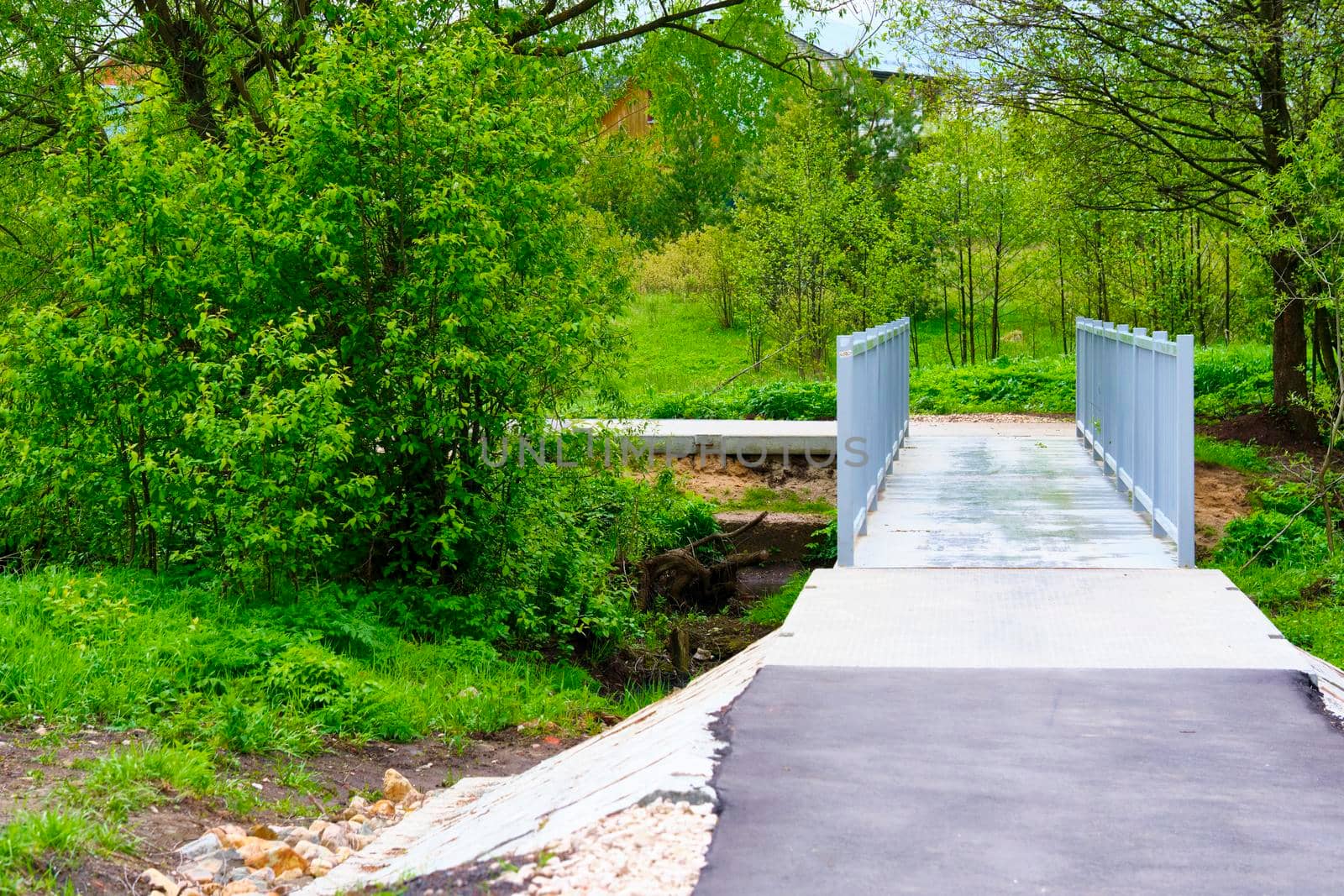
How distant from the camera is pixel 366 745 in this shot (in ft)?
23.6

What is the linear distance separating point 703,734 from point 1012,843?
1406 millimetres

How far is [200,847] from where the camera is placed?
500 cm

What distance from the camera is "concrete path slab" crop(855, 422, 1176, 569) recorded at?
345 inches

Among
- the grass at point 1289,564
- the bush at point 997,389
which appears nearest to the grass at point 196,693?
the grass at point 1289,564

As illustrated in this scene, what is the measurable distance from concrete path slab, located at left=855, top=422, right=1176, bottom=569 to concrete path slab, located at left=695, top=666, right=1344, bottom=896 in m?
2.91

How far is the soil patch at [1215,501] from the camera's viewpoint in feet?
41.9

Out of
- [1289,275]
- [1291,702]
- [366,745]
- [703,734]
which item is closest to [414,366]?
[366,745]

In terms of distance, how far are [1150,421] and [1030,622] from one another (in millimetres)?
3306

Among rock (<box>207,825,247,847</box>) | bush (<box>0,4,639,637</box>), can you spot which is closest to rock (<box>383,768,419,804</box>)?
rock (<box>207,825,247,847</box>)

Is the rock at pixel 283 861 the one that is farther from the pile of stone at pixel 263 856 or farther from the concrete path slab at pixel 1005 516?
the concrete path slab at pixel 1005 516

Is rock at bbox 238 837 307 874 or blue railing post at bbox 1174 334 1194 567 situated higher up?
blue railing post at bbox 1174 334 1194 567

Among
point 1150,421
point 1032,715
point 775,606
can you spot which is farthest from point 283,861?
point 775,606

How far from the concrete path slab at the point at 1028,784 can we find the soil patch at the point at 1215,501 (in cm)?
729

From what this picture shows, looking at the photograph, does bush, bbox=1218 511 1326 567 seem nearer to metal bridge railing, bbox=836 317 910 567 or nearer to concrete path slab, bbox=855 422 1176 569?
concrete path slab, bbox=855 422 1176 569
